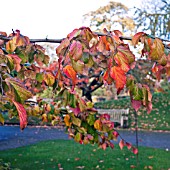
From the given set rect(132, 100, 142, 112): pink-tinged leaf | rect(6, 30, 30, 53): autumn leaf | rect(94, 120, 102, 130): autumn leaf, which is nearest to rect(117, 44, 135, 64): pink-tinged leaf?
rect(132, 100, 142, 112): pink-tinged leaf

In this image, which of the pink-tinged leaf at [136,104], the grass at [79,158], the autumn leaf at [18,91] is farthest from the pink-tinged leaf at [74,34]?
the grass at [79,158]

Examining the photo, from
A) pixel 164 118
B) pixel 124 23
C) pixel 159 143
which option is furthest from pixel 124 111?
pixel 124 23

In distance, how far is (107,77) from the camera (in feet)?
3.68

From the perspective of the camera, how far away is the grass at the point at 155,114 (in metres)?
12.3

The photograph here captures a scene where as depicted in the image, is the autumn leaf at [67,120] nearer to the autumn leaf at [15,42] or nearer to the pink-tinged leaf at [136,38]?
the autumn leaf at [15,42]

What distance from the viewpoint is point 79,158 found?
20.6ft

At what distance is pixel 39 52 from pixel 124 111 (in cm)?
1112

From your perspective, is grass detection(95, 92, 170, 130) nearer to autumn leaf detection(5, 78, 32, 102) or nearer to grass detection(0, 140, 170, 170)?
grass detection(0, 140, 170, 170)

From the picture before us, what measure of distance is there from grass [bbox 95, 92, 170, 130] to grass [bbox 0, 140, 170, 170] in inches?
202

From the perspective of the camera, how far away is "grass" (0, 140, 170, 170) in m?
5.61

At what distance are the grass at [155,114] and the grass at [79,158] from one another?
5.14m

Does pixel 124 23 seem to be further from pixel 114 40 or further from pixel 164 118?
pixel 114 40

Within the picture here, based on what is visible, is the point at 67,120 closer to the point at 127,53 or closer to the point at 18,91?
the point at 127,53

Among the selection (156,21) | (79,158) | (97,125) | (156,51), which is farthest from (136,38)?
(156,21)
